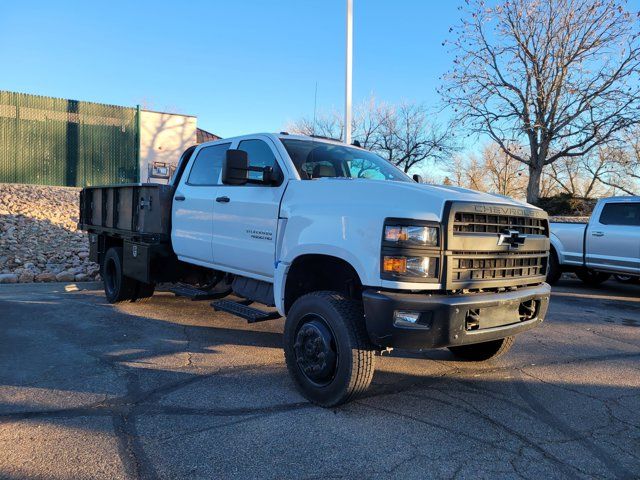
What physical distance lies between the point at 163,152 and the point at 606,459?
25.0m

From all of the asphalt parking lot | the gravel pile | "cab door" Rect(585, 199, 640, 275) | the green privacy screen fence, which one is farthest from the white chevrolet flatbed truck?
the green privacy screen fence

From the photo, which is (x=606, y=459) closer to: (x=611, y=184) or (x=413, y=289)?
(x=413, y=289)

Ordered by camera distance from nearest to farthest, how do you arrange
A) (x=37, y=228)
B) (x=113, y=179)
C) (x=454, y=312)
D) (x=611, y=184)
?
1. (x=454, y=312)
2. (x=37, y=228)
3. (x=113, y=179)
4. (x=611, y=184)

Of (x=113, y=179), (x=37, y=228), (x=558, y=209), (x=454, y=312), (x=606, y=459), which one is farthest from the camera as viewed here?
(x=558, y=209)

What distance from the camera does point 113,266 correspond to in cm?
757

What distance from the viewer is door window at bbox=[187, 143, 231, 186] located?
19.0ft

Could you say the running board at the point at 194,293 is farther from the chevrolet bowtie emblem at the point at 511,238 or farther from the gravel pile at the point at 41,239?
the gravel pile at the point at 41,239

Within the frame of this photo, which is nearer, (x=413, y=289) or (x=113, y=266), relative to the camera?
(x=413, y=289)

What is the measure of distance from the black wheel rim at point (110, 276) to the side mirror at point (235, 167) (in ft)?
12.5

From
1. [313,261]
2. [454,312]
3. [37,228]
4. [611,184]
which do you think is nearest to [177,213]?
[313,261]

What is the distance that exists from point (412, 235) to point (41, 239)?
11.0m

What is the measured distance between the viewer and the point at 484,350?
510 centimetres

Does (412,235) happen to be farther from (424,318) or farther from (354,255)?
(424,318)

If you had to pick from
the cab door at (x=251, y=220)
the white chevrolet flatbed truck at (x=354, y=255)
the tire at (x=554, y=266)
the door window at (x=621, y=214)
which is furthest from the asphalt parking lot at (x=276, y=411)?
the tire at (x=554, y=266)
